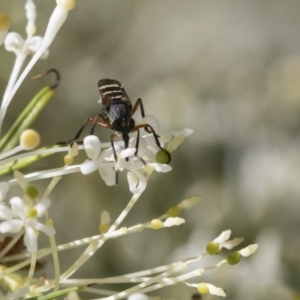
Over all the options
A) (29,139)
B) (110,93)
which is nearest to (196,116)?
(110,93)

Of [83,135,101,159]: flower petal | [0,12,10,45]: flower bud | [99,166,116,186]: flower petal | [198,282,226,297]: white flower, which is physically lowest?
[198,282,226,297]: white flower

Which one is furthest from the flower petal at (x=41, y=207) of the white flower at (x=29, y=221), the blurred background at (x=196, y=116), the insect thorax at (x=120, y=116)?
the blurred background at (x=196, y=116)

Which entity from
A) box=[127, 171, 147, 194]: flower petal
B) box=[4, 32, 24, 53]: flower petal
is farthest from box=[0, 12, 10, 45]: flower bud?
box=[127, 171, 147, 194]: flower petal

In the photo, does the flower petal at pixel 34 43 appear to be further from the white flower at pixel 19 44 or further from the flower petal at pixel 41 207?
the flower petal at pixel 41 207

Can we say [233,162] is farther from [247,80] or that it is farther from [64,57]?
[64,57]

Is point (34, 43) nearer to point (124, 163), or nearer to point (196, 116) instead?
point (124, 163)

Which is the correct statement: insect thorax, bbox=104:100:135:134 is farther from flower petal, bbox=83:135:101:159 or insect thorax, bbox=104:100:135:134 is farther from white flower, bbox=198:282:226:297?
white flower, bbox=198:282:226:297
